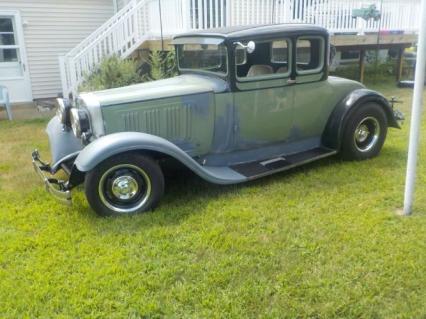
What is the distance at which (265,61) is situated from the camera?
513 cm

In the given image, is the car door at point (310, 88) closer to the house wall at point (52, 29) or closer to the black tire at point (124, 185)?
the black tire at point (124, 185)

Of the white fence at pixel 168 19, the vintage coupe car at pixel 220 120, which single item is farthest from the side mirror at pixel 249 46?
the white fence at pixel 168 19

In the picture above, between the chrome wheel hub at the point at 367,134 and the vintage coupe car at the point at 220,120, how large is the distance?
13mm

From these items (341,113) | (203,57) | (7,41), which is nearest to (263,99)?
(203,57)

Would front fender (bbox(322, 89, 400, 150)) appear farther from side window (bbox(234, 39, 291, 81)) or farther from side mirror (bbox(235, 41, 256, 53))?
side mirror (bbox(235, 41, 256, 53))

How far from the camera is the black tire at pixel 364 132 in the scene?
5121mm

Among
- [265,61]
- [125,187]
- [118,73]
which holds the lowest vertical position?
[125,187]

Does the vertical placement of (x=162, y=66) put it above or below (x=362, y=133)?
above

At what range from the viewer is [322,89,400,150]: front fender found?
507 centimetres

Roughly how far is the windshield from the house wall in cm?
739

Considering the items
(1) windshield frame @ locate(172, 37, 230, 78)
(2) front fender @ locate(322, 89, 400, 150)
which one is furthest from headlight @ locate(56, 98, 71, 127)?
(2) front fender @ locate(322, 89, 400, 150)

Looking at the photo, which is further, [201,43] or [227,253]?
[201,43]

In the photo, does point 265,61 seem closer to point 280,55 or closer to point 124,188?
point 280,55

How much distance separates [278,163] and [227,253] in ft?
5.78
